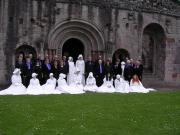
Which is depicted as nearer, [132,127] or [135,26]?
[132,127]

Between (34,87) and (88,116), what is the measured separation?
6121mm

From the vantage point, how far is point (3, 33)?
21375 mm

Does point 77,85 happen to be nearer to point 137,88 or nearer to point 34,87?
point 34,87

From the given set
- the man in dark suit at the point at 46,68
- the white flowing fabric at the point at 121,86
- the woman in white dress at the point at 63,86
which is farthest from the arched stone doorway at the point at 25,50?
the white flowing fabric at the point at 121,86

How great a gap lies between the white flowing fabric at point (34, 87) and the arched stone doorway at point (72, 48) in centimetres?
693

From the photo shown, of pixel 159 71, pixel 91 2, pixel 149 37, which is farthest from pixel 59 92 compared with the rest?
pixel 149 37

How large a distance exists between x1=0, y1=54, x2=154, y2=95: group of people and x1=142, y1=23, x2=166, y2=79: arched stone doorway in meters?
5.74

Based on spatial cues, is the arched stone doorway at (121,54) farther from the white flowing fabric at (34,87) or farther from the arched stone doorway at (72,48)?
the white flowing fabric at (34,87)

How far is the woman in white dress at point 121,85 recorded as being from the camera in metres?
19.4

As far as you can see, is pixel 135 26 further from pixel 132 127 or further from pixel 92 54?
pixel 132 127

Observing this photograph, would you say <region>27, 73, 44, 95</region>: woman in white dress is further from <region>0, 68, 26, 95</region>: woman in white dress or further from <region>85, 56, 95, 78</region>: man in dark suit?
<region>85, 56, 95, 78</region>: man in dark suit

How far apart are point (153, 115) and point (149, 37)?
16.1 m

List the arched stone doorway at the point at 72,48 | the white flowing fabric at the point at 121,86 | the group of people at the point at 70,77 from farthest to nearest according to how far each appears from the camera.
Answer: the arched stone doorway at the point at 72,48
the white flowing fabric at the point at 121,86
the group of people at the point at 70,77

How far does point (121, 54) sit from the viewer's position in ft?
80.0
